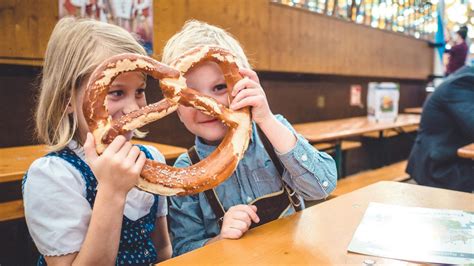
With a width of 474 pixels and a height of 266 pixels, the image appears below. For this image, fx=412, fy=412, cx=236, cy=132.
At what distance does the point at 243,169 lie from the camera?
1.32m

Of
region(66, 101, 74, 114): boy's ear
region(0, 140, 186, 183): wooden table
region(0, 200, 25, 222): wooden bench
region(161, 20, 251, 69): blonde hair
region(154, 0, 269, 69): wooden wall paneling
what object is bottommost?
region(0, 200, 25, 222): wooden bench

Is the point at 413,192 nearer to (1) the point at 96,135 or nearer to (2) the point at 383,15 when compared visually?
(1) the point at 96,135

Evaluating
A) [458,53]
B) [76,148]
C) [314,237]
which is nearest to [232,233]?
[314,237]

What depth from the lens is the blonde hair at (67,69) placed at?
1164mm

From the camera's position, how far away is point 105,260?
1021 millimetres

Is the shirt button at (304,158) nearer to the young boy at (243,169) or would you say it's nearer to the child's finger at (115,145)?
the young boy at (243,169)

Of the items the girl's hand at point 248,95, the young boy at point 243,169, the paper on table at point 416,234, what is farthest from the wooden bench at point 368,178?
the girl's hand at point 248,95

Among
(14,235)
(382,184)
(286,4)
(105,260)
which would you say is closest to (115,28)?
(105,260)

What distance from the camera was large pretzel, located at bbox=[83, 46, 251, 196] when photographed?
36.5 inches

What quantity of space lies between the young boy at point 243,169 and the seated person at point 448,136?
5.68ft

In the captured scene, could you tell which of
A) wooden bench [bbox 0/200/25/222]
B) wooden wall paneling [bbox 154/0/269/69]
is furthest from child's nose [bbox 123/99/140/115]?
wooden wall paneling [bbox 154/0/269/69]

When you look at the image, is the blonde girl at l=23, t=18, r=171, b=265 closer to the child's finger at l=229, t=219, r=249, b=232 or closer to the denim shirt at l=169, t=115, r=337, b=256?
the denim shirt at l=169, t=115, r=337, b=256

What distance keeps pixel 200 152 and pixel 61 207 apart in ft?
1.43

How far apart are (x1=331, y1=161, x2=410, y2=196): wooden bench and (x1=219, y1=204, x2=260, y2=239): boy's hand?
204 centimetres
